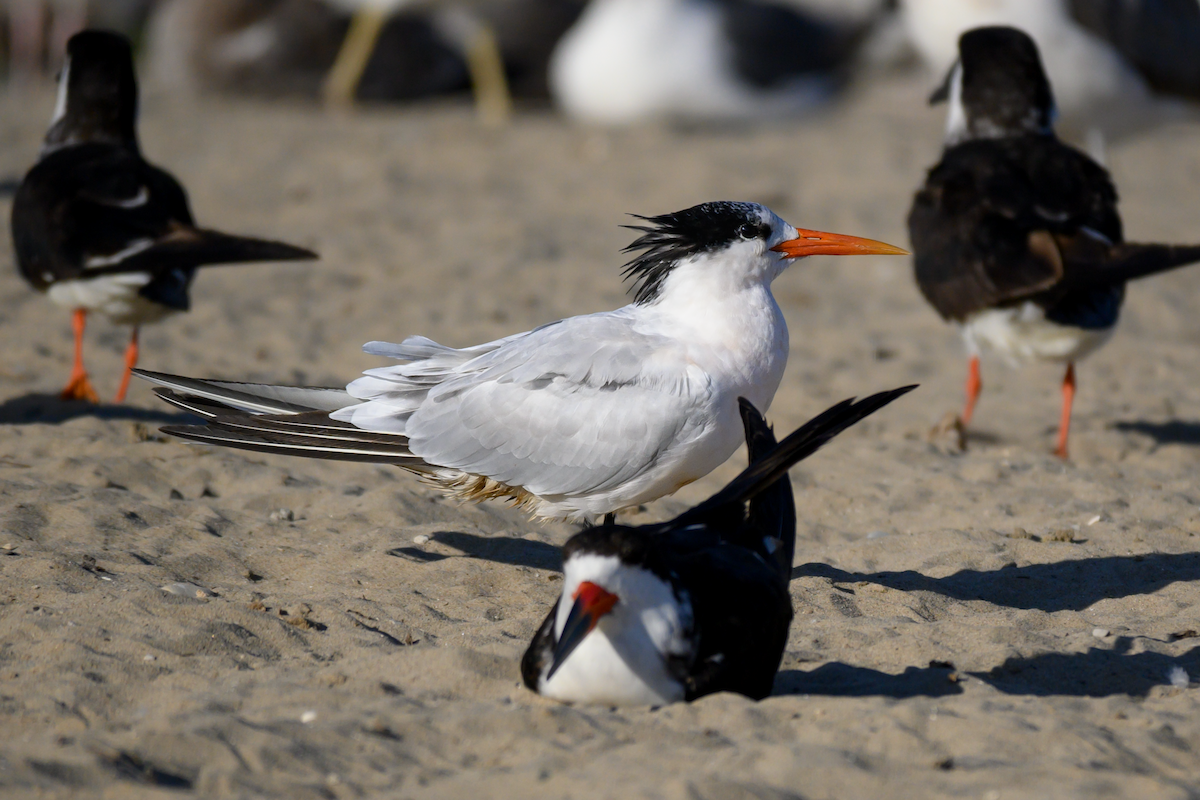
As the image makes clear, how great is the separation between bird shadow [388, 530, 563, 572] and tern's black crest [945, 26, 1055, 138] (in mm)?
3209

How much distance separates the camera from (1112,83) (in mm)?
8359

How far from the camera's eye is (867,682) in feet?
10.4

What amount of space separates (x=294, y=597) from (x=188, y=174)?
7203 mm

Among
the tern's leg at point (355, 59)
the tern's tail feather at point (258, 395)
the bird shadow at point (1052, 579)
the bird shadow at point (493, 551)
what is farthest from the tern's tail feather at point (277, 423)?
the tern's leg at point (355, 59)

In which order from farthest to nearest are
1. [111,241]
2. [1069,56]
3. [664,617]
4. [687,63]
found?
[687,63], [1069,56], [111,241], [664,617]

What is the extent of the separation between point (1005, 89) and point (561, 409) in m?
3.40

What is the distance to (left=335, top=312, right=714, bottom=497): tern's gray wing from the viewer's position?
11.8 ft

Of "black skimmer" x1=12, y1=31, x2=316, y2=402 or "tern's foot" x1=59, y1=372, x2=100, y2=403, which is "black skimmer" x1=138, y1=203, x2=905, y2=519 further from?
"tern's foot" x1=59, y1=372, x2=100, y2=403

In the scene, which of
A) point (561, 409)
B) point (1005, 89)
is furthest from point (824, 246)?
point (1005, 89)

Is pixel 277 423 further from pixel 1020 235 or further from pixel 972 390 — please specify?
pixel 972 390

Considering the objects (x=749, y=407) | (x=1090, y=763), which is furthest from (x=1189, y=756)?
(x=749, y=407)

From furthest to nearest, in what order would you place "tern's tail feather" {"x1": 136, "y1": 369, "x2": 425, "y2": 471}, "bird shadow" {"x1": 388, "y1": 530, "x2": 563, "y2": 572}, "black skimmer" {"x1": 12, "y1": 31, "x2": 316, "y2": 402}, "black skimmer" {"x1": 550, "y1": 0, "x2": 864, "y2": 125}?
1. "black skimmer" {"x1": 550, "y1": 0, "x2": 864, "y2": 125}
2. "black skimmer" {"x1": 12, "y1": 31, "x2": 316, "y2": 402}
3. "bird shadow" {"x1": 388, "y1": 530, "x2": 563, "y2": 572}
4. "tern's tail feather" {"x1": 136, "y1": 369, "x2": 425, "y2": 471}

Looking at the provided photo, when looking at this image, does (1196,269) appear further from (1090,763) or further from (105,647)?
(105,647)

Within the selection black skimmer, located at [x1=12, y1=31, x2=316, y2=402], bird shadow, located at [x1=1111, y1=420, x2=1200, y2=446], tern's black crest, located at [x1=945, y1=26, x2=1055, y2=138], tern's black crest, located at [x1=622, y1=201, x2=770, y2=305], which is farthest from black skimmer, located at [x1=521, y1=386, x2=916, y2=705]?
tern's black crest, located at [x1=945, y1=26, x2=1055, y2=138]
